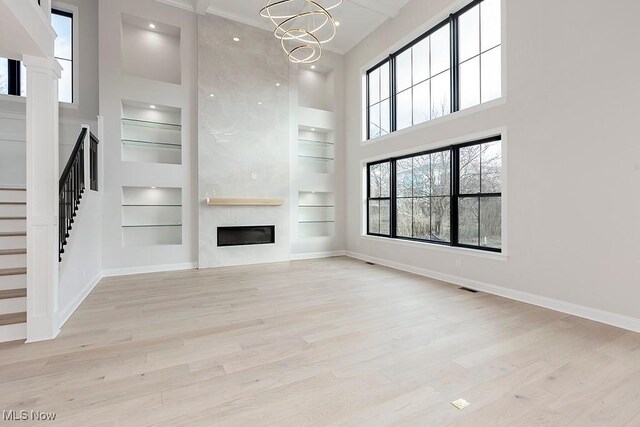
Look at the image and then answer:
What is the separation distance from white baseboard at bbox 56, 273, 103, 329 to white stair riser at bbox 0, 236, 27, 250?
32.5 inches

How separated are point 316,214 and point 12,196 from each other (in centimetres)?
518

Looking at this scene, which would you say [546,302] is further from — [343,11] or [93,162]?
[93,162]

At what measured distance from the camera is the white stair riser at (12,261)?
3.15m

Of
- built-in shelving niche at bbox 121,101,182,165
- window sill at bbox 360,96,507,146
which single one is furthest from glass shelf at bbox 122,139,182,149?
window sill at bbox 360,96,507,146

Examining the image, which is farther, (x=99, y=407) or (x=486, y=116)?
(x=486, y=116)

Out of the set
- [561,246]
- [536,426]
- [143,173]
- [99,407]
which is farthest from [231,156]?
[536,426]

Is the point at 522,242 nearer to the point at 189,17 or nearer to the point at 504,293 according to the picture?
the point at 504,293

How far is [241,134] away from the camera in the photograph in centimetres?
618

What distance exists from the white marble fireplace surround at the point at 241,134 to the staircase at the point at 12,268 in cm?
254

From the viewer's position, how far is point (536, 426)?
5.31 ft

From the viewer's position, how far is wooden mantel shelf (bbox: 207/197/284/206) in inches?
227

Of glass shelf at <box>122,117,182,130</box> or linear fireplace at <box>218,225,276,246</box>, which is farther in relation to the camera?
linear fireplace at <box>218,225,276,246</box>

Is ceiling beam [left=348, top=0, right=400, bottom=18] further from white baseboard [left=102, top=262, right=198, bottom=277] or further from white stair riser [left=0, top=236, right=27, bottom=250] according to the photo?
white stair riser [left=0, top=236, right=27, bottom=250]

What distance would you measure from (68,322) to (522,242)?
5159 millimetres
